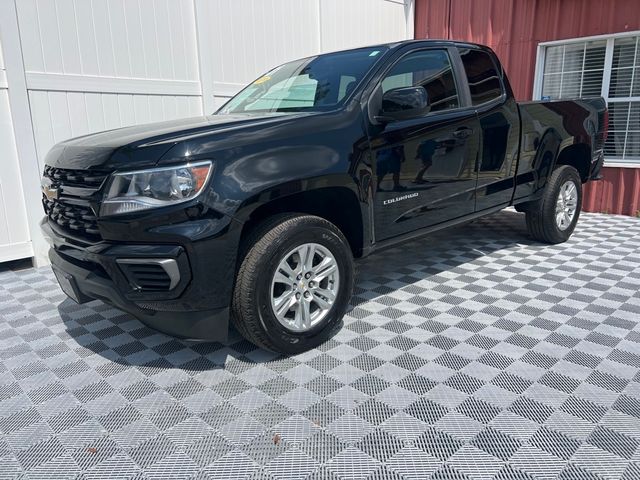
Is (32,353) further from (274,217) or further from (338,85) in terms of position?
(338,85)

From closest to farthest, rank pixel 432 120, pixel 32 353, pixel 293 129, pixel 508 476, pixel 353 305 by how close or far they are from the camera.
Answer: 1. pixel 508 476
2. pixel 293 129
3. pixel 32 353
4. pixel 432 120
5. pixel 353 305

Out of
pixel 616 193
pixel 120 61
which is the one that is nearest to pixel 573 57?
pixel 616 193

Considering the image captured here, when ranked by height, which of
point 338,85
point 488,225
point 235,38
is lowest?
point 488,225

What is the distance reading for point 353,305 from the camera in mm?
3797

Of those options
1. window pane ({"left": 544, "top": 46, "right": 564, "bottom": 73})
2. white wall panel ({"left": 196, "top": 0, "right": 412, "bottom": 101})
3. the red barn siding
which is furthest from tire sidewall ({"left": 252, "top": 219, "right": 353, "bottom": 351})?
window pane ({"left": 544, "top": 46, "right": 564, "bottom": 73})

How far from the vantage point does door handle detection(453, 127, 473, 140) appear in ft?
12.3

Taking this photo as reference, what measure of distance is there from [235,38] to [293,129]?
13.6 feet

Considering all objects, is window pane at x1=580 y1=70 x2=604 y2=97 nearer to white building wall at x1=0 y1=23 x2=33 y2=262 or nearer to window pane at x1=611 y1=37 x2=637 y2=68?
window pane at x1=611 y1=37 x2=637 y2=68

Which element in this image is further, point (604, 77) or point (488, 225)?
point (604, 77)

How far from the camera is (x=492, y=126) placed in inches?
161

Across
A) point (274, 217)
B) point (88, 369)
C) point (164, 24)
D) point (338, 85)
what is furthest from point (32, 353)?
point (164, 24)

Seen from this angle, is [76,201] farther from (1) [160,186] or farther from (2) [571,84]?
(2) [571,84]

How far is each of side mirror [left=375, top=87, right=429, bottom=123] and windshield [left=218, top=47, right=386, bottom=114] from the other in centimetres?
25

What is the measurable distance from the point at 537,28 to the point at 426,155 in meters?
5.09
